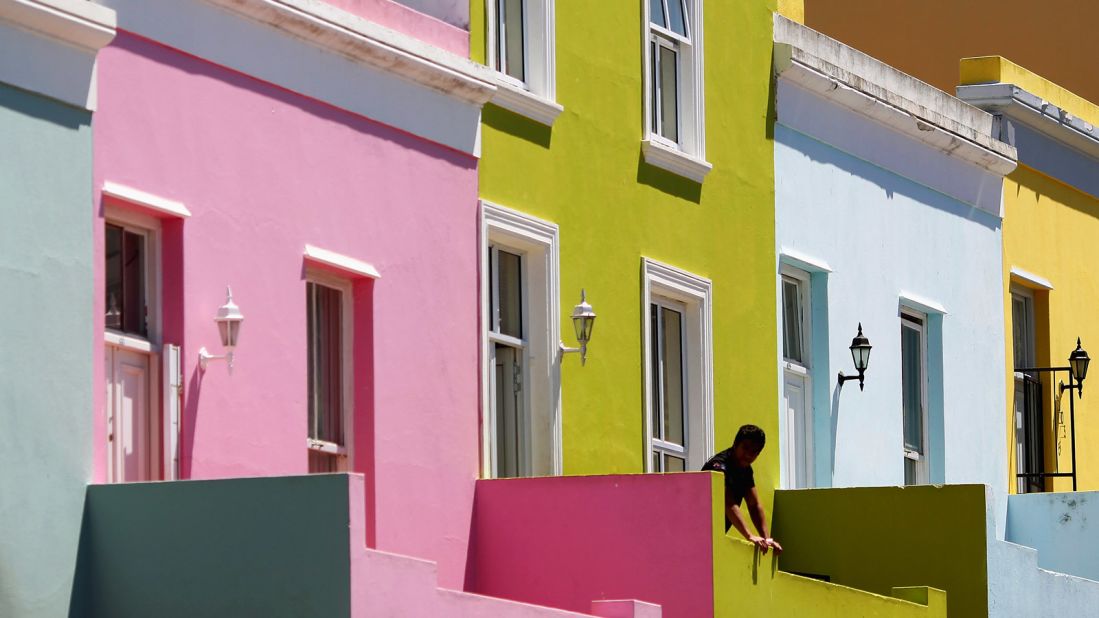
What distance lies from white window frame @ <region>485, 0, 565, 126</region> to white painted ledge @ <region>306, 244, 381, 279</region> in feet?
6.92

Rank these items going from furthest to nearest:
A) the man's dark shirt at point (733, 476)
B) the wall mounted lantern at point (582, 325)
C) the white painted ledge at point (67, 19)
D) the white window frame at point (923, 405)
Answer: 1. the white window frame at point (923, 405)
2. the wall mounted lantern at point (582, 325)
3. the man's dark shirt at point (733, 476)
4. the white painted ledge at point (67, 19)

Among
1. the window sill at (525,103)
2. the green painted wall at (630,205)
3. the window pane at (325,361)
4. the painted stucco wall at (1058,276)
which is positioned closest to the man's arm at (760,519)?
the green painted wall at (630,205)

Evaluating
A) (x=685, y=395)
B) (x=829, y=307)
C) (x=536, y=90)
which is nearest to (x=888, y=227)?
(x=829, y=307)

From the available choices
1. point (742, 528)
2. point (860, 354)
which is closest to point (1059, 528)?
point (860, 354)

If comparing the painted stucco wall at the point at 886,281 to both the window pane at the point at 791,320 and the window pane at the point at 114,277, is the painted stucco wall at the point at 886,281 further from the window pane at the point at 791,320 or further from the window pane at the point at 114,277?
the window pane at the point at 114,277

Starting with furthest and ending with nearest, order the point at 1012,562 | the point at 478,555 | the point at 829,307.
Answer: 1. the point at 829,307
2. the point at 1012,562
3. the point at 478,555

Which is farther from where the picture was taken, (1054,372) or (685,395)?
(1054,372)

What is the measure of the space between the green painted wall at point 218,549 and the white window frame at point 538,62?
5.16m

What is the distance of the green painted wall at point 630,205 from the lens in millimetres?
18188

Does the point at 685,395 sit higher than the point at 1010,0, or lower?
lower

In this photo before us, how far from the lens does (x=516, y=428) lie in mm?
18031

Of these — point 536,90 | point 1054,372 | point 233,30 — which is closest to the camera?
point 233,30

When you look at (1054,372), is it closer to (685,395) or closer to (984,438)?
(984,438)

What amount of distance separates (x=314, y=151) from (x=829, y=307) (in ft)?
21.9
